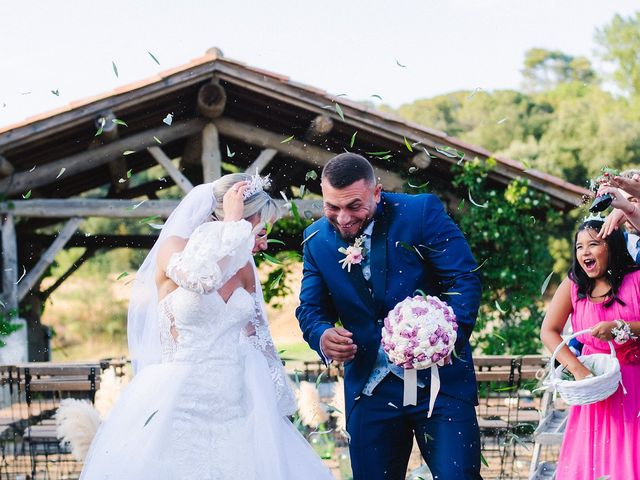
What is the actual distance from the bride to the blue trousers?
0.93 ft

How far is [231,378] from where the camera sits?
13.4 feet

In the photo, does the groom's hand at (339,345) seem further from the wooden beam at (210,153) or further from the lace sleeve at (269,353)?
the wooden beam at (210,153)

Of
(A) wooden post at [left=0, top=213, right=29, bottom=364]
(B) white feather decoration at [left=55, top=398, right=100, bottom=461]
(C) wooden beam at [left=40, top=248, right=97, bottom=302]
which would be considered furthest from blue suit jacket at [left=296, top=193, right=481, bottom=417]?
(C) wooden beam at [left=40, top=248, right=97, bottom=302]

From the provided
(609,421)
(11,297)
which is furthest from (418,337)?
(11,297)

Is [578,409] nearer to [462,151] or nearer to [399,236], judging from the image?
[399,236]

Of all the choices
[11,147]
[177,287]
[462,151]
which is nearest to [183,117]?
[11,147]

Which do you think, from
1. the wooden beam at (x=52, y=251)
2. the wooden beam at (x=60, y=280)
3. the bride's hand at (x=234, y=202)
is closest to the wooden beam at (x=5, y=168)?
the wooden beam at (x=52, y=251)

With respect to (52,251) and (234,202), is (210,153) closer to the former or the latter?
(52,251)

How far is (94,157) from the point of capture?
35.5ft

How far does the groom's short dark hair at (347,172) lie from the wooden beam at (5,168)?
22.6 ft

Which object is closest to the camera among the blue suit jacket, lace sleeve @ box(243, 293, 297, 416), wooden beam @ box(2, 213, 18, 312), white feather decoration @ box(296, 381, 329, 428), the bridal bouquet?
the bridal bouquet

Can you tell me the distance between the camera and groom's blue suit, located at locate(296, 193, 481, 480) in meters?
3.96

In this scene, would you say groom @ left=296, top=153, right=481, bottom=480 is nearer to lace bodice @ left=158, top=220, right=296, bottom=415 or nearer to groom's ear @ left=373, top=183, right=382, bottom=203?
groom's ear @ left=373, top=183, right=382, bottom=203

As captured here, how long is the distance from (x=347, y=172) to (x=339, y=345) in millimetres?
753
